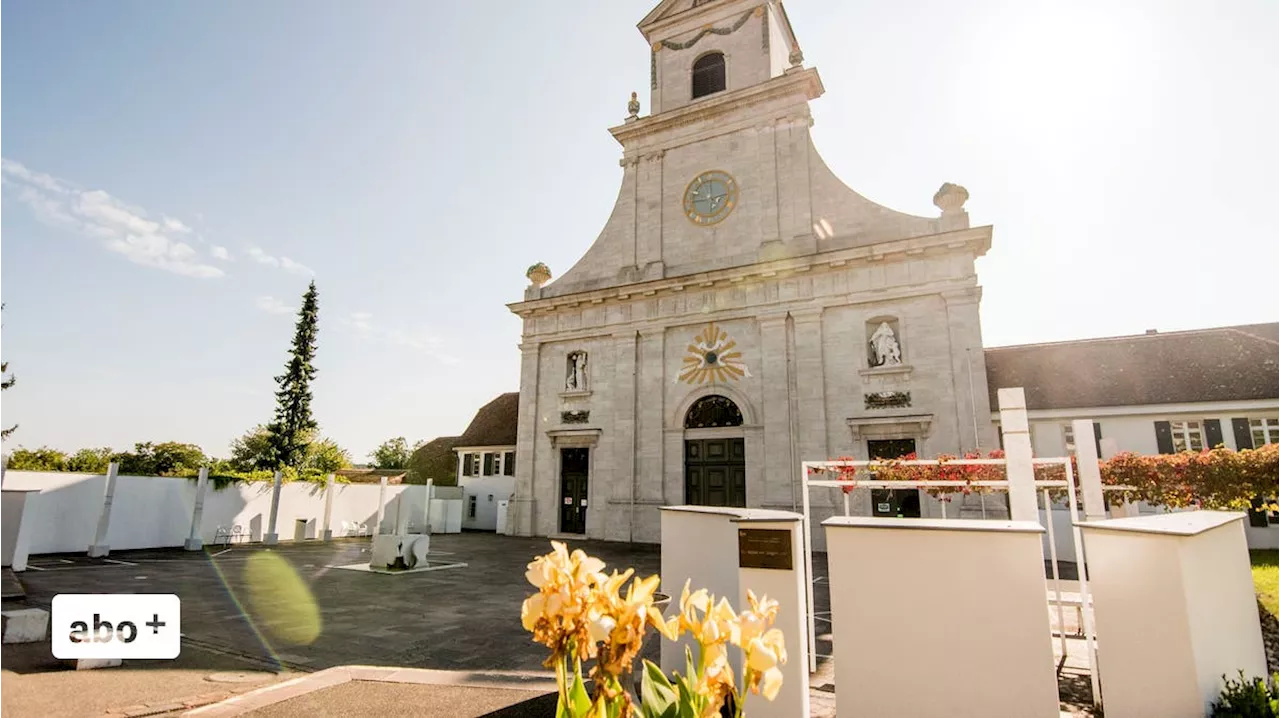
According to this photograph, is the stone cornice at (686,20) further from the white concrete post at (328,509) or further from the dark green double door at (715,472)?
the white concrete post at (328,509)

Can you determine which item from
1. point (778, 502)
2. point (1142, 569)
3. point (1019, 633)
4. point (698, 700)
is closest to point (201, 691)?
point (698, 700)

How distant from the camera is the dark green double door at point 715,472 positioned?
2022 cm

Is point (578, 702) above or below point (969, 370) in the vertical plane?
below

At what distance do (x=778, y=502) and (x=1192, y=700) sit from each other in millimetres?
15239

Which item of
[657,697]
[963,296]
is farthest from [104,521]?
[963,296]

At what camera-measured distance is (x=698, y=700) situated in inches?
82.4

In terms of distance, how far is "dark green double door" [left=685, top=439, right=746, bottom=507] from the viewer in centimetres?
2022

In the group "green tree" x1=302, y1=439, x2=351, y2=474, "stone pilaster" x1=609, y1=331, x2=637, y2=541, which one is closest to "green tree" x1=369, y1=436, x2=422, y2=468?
"green tree" x1=302, y1=439, x2=351, y2=474

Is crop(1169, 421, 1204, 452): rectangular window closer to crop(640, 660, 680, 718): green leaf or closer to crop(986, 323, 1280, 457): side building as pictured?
crop(986, 323, 1280, 457): side building

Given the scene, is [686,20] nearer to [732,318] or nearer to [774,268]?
[774,268]

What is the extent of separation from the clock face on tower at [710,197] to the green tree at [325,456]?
3463 cm

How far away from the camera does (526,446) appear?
A: 24.0 m

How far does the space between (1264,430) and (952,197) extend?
36.4 ft

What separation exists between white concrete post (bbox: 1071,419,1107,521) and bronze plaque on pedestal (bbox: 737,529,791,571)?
3.48 meters
